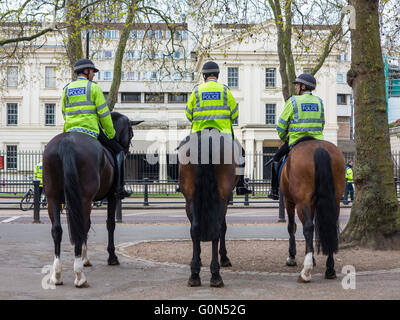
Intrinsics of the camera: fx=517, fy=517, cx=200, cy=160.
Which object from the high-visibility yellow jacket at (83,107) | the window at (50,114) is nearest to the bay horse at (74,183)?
the high-visibility yellow jacket at (83,107)

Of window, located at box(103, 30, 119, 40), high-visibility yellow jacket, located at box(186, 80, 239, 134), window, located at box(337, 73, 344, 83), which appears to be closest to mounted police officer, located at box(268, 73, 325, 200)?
high-visibility yellow jacket, located at box(186, 80, 239, 134)

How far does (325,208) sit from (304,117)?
142cm

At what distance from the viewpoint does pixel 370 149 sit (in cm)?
851

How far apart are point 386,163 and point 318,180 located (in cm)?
264

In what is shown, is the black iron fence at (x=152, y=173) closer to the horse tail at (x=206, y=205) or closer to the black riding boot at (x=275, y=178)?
the black riding boot at (x=275, y=178)

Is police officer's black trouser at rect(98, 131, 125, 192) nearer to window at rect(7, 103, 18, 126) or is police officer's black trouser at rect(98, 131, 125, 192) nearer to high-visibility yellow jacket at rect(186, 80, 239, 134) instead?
high-visibility yellow jacket at rect(186, 80, 239, 134)

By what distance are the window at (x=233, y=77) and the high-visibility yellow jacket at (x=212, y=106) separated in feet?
142

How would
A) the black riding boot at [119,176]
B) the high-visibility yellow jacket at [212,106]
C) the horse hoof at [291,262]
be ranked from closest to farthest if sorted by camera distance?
the high-visibility yellow jacket at [212,106], the black riding boot at [119,176], the horse hoof at [291,262]

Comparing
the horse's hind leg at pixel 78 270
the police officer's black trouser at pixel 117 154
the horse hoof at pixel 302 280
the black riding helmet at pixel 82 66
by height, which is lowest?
the horse hoof at pixel 302 280

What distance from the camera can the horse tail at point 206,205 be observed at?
599 cm

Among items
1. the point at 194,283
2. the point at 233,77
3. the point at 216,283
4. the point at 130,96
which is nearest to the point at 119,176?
the point at 194,283

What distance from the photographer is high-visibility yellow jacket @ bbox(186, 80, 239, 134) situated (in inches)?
254
